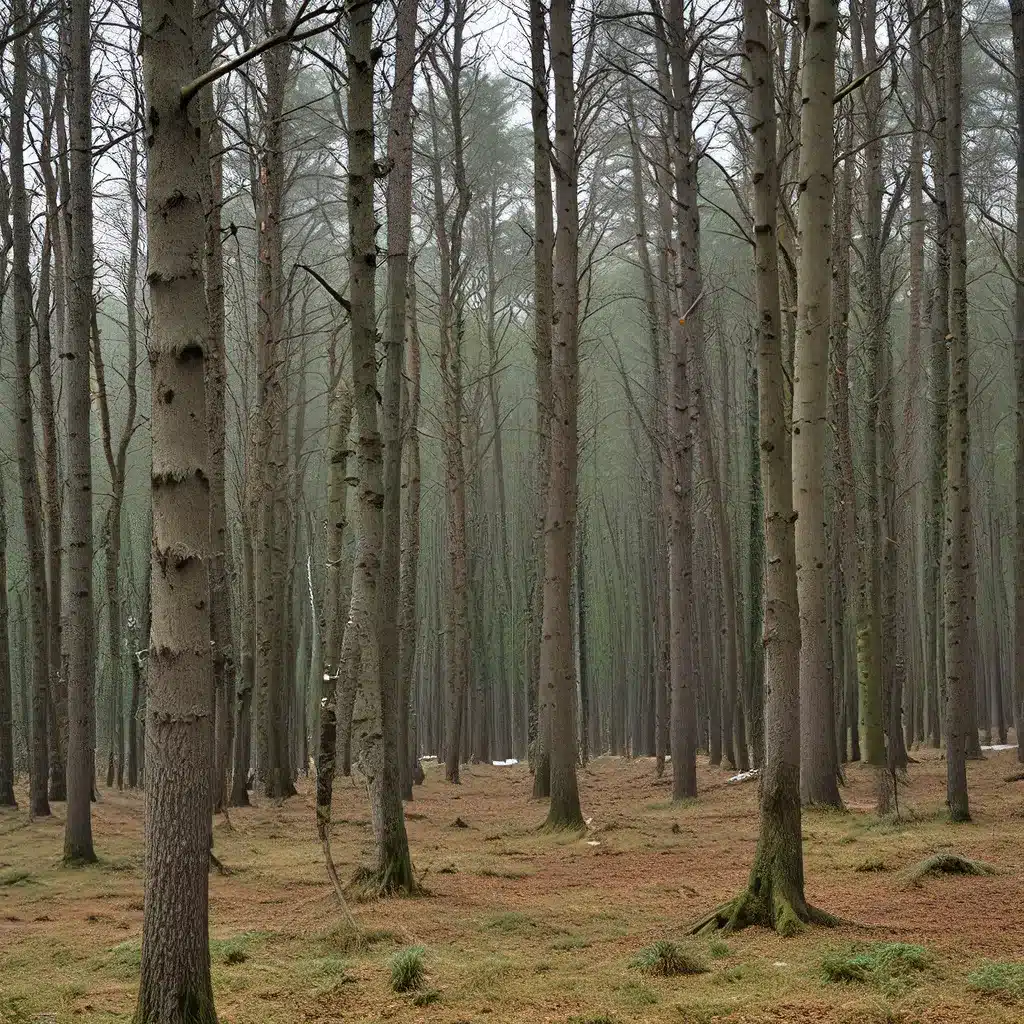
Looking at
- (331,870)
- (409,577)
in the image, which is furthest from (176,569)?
(409,577)

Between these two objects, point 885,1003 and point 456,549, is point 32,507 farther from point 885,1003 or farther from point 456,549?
point 885,1003

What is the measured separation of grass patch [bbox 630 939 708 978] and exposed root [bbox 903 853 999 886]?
2396 mm

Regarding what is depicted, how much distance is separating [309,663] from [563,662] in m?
14.5

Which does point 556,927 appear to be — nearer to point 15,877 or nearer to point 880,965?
point 880,965

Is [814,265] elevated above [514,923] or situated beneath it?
elevated above

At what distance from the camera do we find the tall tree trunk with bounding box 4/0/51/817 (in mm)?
11070

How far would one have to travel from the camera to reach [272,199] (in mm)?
13086

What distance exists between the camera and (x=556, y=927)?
5.84 meters

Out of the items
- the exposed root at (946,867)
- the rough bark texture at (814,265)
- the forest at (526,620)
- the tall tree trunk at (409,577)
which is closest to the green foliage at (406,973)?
the forest at (526,620)

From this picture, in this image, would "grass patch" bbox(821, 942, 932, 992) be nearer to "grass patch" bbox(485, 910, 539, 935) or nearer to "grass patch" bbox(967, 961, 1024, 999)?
"grass patch" bbox(967, 961, 1024, 999)

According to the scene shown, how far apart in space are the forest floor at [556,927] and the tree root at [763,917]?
0.09 meters

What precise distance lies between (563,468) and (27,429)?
6.00m

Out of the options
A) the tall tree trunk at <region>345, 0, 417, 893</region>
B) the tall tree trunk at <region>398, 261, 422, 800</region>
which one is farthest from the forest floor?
the tall tree trunk at <region>398, 261, 422, 800</region>

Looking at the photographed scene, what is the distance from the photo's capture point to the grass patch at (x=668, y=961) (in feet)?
15.2
